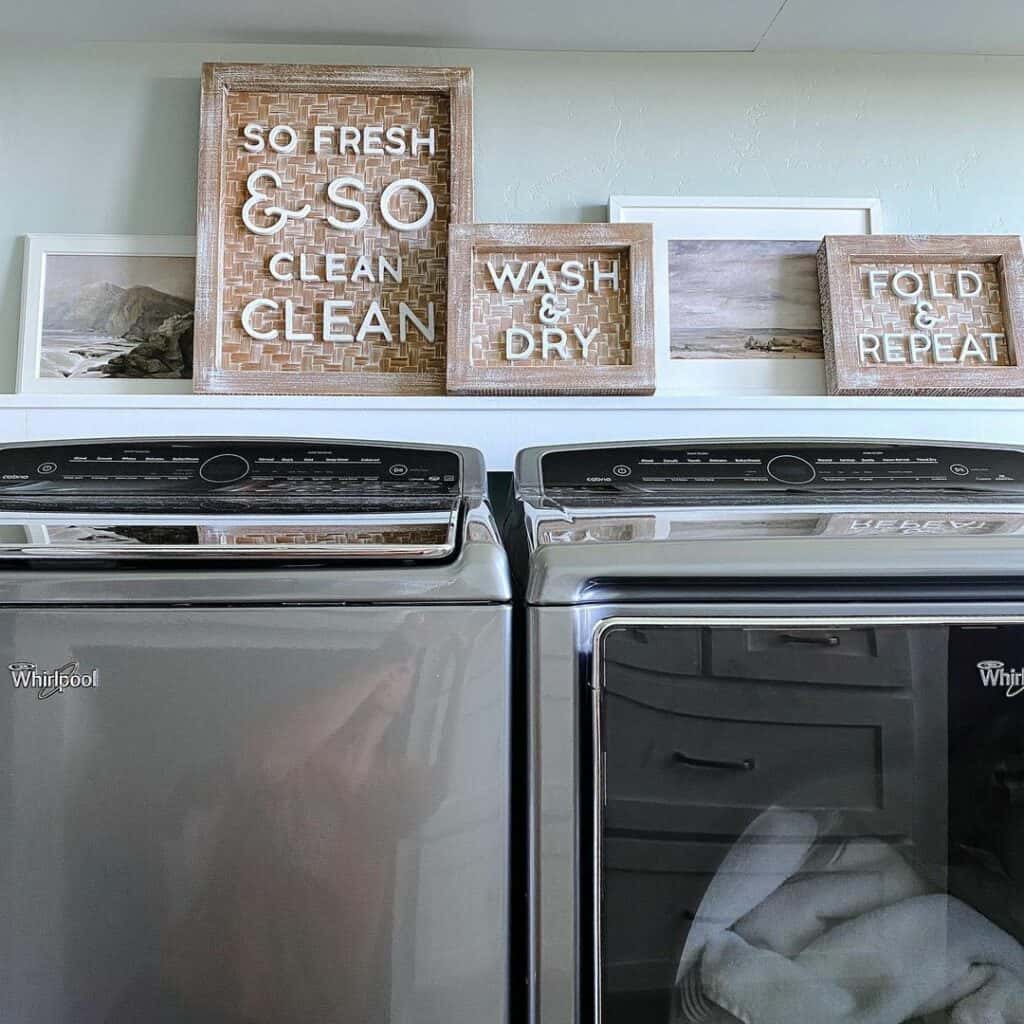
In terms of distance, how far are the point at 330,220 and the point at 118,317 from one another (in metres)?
0.37

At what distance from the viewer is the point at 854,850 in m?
0.80

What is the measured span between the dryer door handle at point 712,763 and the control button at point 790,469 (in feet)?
1.61

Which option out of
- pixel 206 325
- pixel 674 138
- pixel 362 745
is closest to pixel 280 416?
pixel 206 325

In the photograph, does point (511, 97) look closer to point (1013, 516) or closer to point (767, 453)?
point (767, 453)

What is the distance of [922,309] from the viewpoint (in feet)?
4.66

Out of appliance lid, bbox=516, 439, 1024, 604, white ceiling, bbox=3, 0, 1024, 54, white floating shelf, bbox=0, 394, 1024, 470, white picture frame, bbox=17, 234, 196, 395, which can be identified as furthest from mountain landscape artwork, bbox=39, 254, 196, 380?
appliance lid, bbox=516, 439, 1024, 604

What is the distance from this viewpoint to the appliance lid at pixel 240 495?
0.79 meters

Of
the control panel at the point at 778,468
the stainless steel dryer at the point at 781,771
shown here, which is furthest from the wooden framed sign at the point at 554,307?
the stainless steel dryer at the point at 781,771

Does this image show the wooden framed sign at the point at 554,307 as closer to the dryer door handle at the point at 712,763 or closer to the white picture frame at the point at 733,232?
the white picture frame at the point at 733,232

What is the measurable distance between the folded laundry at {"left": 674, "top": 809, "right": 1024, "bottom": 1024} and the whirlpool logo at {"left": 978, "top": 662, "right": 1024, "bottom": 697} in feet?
0.56

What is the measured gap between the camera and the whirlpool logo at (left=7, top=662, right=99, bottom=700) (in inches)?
29.1

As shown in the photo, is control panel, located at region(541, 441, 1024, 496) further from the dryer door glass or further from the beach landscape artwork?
the dryer door glass

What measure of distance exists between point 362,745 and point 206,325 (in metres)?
0.85

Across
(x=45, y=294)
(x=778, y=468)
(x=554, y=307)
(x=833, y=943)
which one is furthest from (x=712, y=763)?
(x=45, y=294)
